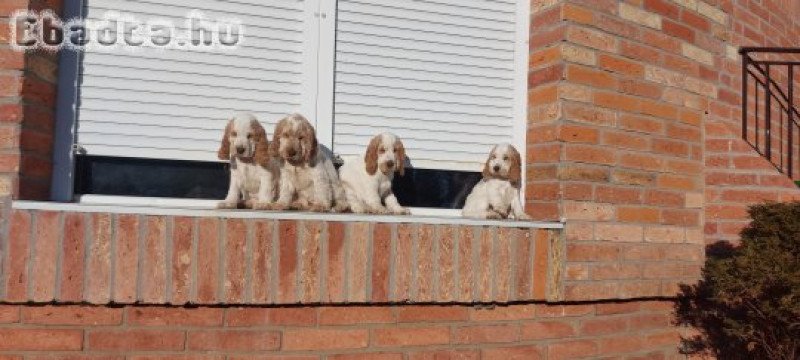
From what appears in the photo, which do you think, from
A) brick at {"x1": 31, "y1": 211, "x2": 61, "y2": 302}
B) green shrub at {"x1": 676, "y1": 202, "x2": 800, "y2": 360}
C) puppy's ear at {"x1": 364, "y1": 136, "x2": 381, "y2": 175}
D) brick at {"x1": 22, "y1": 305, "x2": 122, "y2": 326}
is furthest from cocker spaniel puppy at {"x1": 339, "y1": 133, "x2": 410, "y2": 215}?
green shrub at {"x1": 676, "y1": 202, "x2": 800, "y2": 360}

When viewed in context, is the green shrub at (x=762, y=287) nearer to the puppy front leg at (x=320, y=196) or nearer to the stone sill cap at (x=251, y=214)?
the stone sill cap at (x=251, y=214)

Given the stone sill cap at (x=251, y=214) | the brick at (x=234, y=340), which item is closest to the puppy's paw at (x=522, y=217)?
the stone sill cap at (x=251, y=214)

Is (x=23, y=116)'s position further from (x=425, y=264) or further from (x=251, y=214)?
(x=425, y=264)

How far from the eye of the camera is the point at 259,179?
2473 millimetres

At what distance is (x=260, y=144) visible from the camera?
2.45 metres

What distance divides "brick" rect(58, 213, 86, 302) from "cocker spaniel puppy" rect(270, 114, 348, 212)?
0.69 m

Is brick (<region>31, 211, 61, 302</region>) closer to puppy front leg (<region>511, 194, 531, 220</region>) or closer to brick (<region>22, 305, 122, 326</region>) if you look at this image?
brick (<region>22, 305, 122, 326</region>)

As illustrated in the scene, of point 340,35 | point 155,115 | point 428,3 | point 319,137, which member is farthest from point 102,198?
point 428,3

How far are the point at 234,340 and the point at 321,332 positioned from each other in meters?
0.32

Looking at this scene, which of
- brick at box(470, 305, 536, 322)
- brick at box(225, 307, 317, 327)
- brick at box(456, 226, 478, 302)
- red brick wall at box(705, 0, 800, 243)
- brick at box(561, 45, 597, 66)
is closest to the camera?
brick at box(225, 307, 317, 327)

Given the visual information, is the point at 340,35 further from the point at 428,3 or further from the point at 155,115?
the point at 155,115

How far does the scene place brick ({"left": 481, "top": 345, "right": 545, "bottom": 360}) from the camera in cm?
257

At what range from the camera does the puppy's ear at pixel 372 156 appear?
263cm

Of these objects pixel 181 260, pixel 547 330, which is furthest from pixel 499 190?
pixel 181 260
